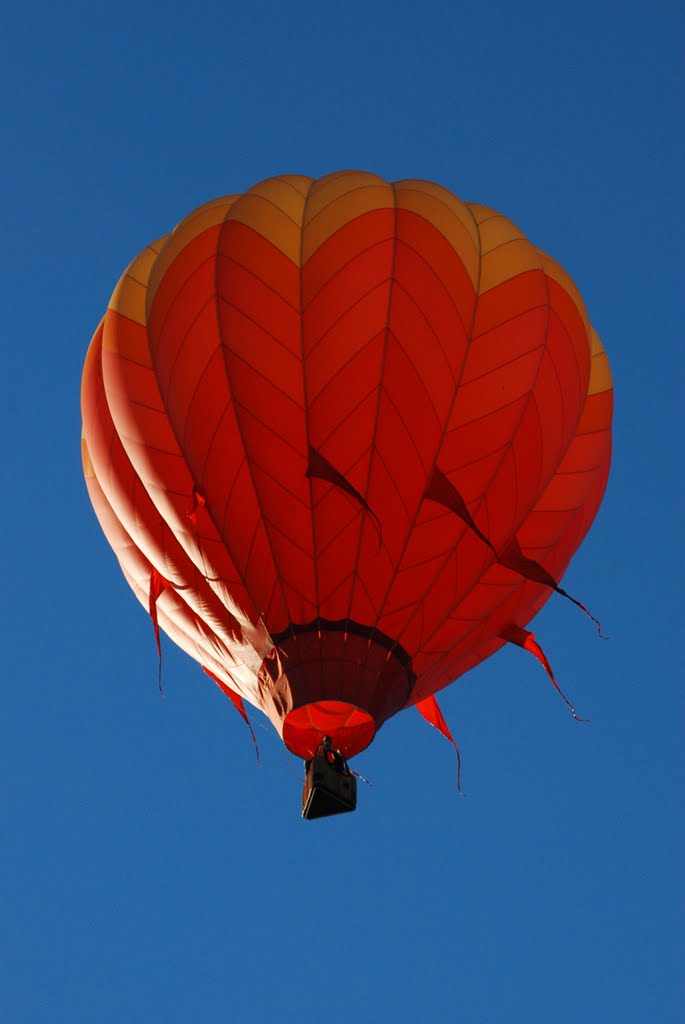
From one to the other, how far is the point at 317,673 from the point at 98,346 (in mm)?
3592

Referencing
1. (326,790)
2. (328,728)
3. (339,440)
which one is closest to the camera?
(326,790)

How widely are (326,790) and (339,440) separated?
2.53 metres

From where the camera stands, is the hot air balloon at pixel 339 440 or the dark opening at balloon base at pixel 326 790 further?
the hot air balloon at pixel 339 440

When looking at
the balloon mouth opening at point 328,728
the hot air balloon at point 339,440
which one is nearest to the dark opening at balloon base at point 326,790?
the hot air balloon at point 339,440

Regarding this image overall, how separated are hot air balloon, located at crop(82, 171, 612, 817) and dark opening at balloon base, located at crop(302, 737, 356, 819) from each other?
0.02 metres

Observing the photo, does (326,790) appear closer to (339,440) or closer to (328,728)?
(328,728)

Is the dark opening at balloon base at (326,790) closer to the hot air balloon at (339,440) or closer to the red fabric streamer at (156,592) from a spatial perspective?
the hot air balloon at (339,440)

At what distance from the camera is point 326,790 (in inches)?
575

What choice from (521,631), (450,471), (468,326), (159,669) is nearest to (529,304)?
(468,326)

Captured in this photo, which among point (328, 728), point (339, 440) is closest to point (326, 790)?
point (328, 728)

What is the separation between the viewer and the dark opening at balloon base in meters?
14.6

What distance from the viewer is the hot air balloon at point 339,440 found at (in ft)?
49.1

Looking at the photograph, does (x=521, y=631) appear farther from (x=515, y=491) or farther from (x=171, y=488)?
(x=171, y=488)

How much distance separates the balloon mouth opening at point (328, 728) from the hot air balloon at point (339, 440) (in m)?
0.02
